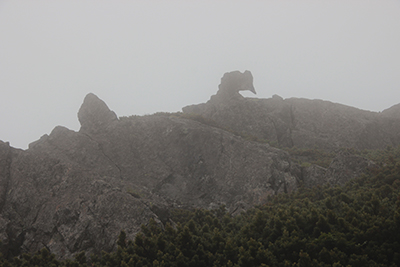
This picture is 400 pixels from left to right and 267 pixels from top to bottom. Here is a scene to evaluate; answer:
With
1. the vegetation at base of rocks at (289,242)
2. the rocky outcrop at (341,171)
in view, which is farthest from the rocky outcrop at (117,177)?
the vegetation at base of rocks at (289,242)

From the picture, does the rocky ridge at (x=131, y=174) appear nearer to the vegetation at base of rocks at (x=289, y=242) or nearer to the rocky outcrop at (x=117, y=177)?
the rocky outcrop at (x=117, y=177)

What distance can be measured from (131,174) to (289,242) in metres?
21.5

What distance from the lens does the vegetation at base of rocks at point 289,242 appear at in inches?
502

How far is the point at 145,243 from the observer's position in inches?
629

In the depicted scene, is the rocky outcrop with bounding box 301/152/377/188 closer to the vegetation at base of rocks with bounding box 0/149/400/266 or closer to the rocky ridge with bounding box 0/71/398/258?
the rocky ridge with bounding box 0/71/398/258

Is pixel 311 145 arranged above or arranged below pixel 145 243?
above

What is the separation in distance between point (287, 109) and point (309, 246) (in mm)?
33898

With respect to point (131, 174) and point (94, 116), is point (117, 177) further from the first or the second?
point (94, 116)

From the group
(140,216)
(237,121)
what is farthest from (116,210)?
(237,121)

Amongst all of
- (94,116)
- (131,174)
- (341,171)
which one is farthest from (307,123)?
(94,116)

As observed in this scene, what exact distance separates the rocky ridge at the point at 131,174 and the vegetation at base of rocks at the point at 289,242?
13.5ft

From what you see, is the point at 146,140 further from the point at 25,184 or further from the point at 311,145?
the point at 311,145

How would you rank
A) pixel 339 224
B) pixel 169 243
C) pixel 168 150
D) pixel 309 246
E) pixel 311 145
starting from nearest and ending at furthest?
1. pixel 309 246
2. pixel 339 224
3. pixel 169 243
4. pixel 168 150
5. pixel 311 145

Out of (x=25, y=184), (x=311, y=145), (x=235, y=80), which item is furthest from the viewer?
(x=235, y=80)
